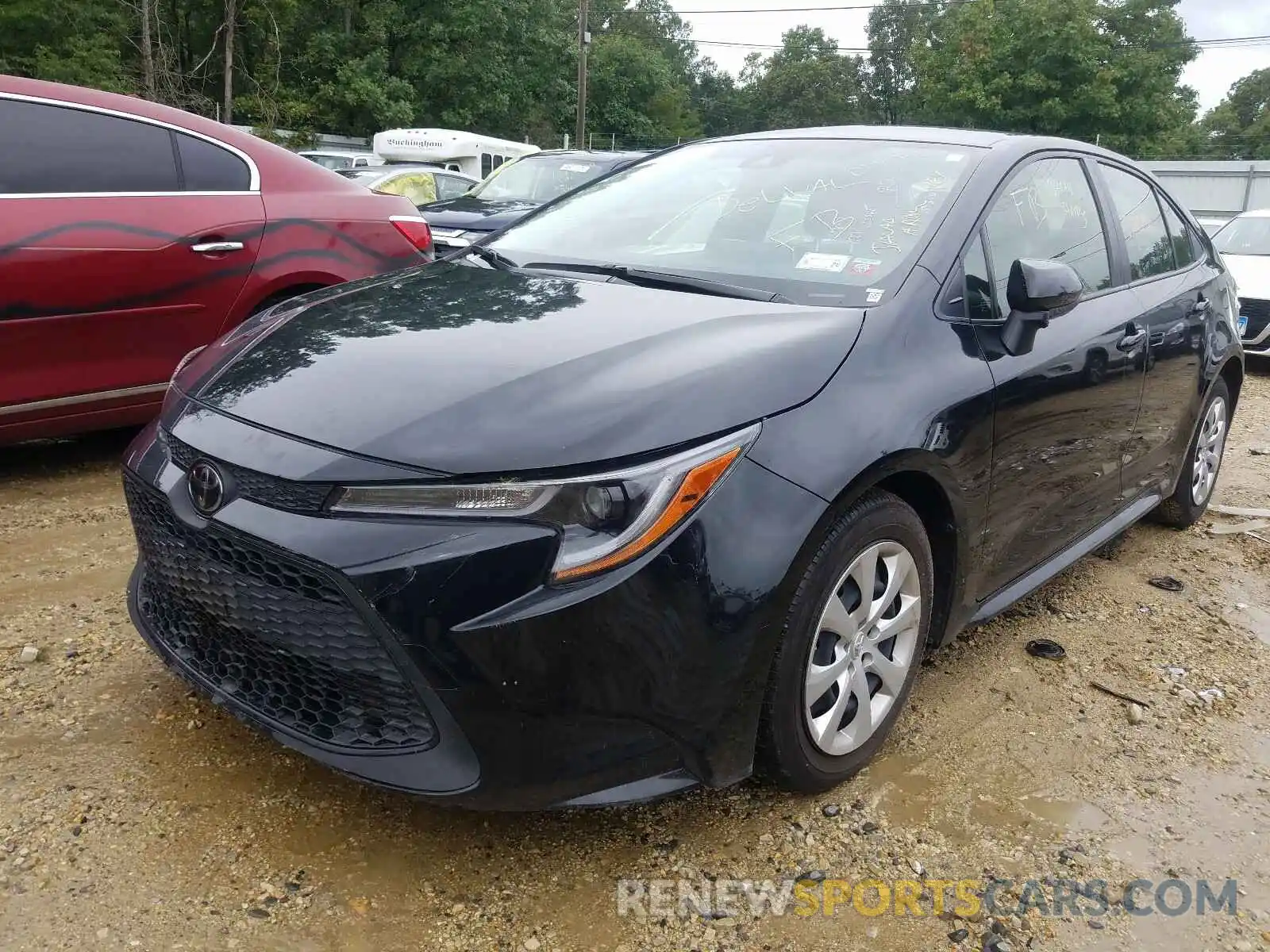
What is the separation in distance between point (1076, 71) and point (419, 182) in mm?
37269

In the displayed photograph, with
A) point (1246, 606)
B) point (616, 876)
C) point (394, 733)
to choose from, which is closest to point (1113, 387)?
point (1246, 606)

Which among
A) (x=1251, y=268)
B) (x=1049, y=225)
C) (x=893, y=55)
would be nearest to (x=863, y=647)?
(x=1049, y=225)

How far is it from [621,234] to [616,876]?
181 cm

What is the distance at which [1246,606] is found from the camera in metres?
3.78

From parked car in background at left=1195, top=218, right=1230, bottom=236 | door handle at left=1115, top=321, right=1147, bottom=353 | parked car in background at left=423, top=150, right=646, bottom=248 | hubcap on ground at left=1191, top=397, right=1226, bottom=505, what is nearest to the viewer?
door handle at left=1115, top=321, right=1147, bottom=353

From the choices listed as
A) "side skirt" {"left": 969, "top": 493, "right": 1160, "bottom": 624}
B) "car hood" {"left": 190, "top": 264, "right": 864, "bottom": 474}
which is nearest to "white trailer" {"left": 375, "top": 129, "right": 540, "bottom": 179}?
"side skirt" {"left": 969, "top": 493, "right": 1160, "bottom": 624}

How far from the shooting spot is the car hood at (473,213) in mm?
8602

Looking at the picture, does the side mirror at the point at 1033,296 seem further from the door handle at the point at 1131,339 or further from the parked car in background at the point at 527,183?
the parked car in background at the point at 527,183

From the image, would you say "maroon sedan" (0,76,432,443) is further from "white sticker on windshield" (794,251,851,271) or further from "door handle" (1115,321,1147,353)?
"door handle" (1115,321,1147,353)

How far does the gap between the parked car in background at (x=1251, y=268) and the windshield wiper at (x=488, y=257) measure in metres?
6.88

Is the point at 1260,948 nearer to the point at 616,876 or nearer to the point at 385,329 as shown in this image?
the point at 616,876

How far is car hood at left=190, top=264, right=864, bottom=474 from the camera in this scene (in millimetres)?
1884

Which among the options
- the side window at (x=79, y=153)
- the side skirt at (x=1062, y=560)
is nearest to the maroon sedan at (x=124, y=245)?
the side window at (x=79, y=153)

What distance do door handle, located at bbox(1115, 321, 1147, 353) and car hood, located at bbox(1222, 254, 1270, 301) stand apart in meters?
6.10
